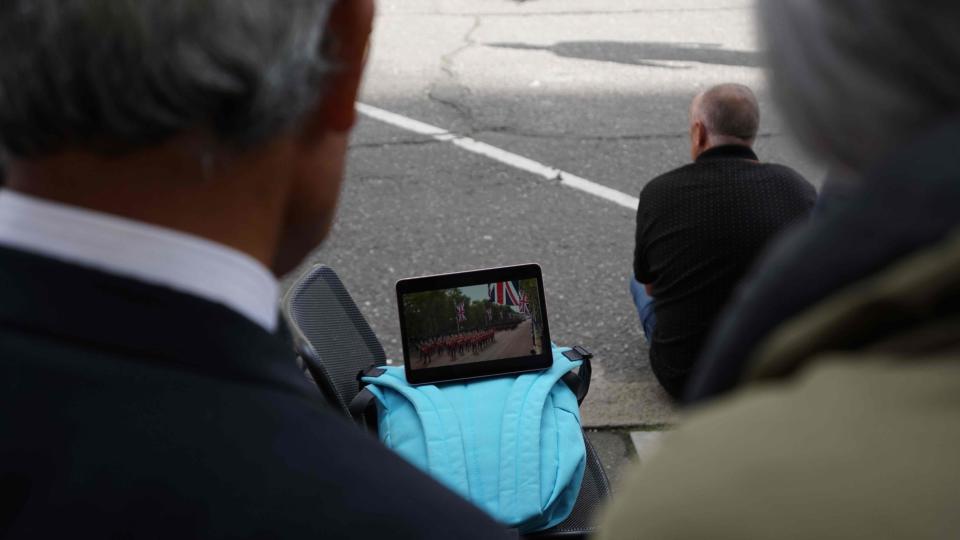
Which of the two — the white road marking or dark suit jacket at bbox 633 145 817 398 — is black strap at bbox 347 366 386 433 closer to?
dark suit jacket at bbox 633 145 817 398

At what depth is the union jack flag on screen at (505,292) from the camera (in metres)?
2.60

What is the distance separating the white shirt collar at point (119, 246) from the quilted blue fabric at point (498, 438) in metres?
1.44

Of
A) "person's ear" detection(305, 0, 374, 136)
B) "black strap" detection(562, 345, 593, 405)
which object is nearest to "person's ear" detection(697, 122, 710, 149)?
"black strap" detection(562, 345, 593, 405)

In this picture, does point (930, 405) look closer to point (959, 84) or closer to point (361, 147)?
point (959, 84)

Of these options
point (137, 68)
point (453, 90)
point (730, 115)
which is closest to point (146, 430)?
point (137, 68)

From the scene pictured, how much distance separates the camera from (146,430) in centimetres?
83

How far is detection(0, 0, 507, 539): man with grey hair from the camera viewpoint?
2.66 ft

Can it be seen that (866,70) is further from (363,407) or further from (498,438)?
(363,407)

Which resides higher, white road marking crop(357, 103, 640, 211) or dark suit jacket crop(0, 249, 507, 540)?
dark suit jacket crop(0, 249, 507, 540)

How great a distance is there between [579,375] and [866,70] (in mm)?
2065

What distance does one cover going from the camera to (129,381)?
0.84m

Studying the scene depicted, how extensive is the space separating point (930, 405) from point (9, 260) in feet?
2.11

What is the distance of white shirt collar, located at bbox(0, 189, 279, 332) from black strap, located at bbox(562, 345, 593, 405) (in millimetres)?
1774

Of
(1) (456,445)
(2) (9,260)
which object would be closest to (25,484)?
(2) (9,260)
